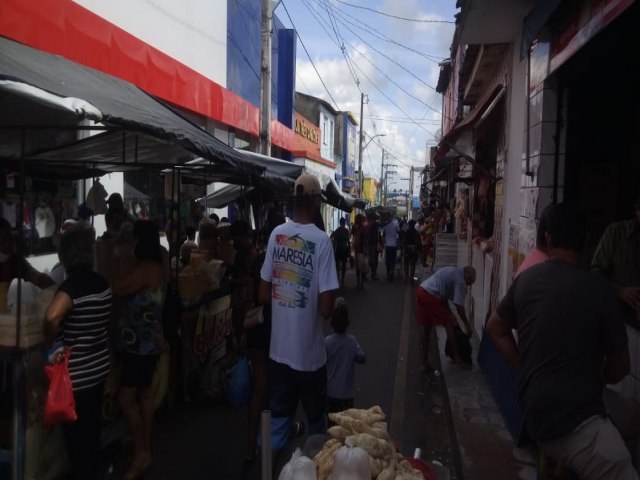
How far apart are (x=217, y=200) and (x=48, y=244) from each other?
405cm

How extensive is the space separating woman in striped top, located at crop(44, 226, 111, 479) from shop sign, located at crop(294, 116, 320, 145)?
74.9 feet

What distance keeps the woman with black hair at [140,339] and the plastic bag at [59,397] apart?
75 centimetres

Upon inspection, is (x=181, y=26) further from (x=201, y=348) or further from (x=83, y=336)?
(x=83, y=336)

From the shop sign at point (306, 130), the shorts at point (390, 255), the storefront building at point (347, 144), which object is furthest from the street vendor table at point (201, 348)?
the storefront building at point (347, 144)

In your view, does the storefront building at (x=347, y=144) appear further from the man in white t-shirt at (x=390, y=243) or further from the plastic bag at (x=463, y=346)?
the plastic bag at (x=463, y=346)

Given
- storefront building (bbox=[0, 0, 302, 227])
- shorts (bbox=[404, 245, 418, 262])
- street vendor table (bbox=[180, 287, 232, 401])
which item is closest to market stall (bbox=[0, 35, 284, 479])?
street vendor table (bbox=[180, 287, 232, 401])

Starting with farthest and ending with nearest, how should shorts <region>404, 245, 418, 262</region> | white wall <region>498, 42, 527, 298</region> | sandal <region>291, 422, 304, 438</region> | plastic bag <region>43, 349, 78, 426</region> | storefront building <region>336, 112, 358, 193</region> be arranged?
storefront building <region>336, 112, 358, 193</region>
shorts <region>404, 245, 418, 262</region>
white wall <region>498, 42, 527, 298</region>
sandal <region>291, 422, 304, 438</region>
plastic bag <region>43, 349, 78, 426</region>

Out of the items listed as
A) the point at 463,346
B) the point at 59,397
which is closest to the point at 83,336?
the point at 59,397

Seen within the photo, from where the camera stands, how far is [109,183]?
34.7ft

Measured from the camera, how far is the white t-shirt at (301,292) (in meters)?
3.69

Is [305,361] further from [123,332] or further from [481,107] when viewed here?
[481,107]

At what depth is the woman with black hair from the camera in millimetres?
4434

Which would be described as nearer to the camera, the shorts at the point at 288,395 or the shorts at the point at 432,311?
the shorts at the point at 288,395

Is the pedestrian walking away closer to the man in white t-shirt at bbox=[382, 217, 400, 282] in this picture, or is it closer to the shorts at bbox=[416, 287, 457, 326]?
the man in white t-shirt at bbox=[382, 217, 400, 282]
